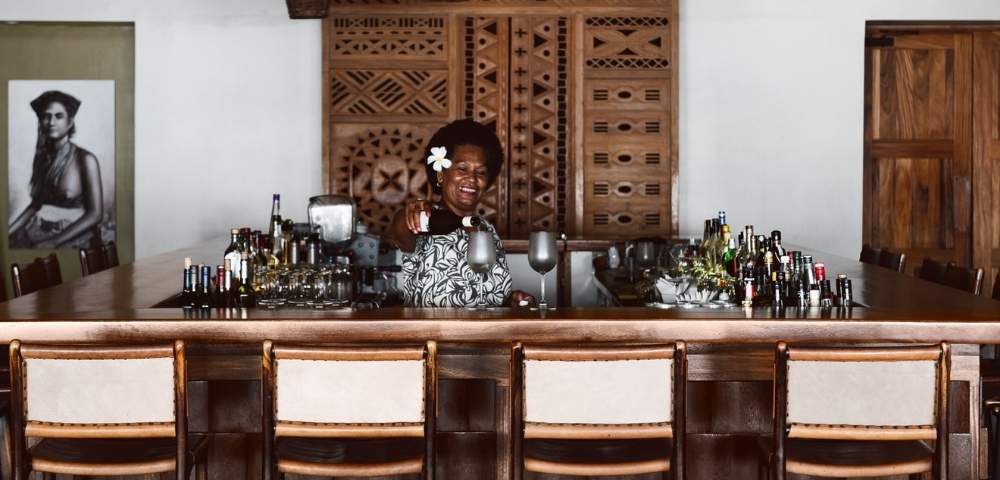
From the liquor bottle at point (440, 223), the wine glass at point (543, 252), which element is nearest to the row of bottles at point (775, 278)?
the wine glass at point (543, 252)

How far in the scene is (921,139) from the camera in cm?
735

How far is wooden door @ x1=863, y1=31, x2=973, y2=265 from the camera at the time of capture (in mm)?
7320

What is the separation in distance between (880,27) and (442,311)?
5508 mm

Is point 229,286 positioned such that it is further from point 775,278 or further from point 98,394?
point 775,278

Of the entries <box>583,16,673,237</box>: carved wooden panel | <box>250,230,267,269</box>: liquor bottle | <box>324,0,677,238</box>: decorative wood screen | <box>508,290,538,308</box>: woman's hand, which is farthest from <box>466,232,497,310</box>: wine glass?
<box>583,16,673,237</box>: carved wooden panel

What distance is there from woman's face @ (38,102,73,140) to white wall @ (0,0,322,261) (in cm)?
63

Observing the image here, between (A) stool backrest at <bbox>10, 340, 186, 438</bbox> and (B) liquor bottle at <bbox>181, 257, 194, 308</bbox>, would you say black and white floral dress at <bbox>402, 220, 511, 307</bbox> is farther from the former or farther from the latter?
(A) stool backrest at <bbox>10, 340, 186, 438</bbox>

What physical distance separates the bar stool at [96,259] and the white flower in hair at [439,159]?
2585 millimetres

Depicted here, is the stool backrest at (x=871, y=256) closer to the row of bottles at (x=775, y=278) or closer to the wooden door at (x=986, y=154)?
the row of bottles at (x=775, y=278)

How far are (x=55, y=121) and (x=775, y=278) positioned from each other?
5.89 m

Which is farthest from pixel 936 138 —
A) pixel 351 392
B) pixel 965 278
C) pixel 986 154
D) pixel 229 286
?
pixel 351 392

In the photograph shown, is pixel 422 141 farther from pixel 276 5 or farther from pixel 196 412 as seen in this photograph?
pixel 196 412

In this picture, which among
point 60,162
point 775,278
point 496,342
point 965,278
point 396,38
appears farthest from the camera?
point 60,162

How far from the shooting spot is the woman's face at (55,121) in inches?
287
